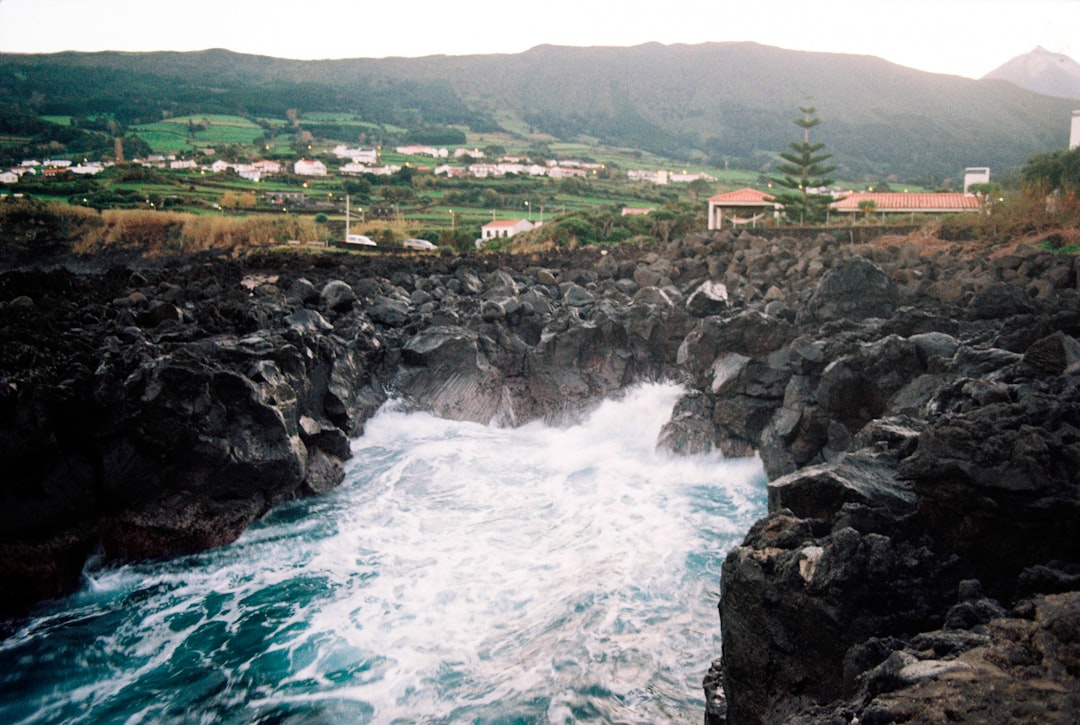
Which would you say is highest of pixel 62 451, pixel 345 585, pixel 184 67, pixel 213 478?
pixel 184 67

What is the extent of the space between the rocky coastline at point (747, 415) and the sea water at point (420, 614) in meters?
0.69

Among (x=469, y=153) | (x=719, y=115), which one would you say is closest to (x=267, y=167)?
(x=469, y=153)

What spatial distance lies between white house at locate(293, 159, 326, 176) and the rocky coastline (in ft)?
187

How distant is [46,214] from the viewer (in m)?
33.7

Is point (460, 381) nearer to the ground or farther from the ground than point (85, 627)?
farther from the ground

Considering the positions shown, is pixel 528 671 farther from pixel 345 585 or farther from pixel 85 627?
pixel 85 627

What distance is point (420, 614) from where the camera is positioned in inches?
311

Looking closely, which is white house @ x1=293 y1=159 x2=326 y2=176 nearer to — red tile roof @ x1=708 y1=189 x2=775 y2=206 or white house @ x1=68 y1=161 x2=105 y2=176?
white house @ x1=68 y1=161 x2=105 y2=176

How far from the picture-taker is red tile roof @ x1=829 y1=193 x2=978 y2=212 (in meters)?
41.0

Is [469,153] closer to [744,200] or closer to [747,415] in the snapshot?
[744,200]

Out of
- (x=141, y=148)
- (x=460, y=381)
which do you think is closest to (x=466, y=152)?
(x=141, y=148)

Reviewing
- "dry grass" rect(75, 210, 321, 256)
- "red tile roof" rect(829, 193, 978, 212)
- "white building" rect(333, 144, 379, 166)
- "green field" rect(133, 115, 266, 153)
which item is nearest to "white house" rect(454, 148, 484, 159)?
"white building" rect(333, 144, 379, 166)

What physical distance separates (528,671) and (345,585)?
294cm

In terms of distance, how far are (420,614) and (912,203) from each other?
43.8m
